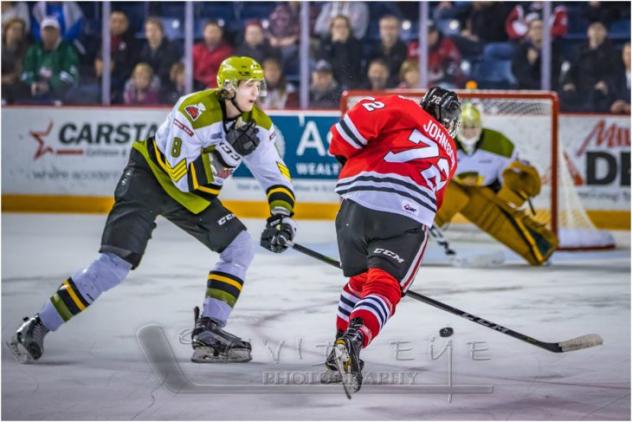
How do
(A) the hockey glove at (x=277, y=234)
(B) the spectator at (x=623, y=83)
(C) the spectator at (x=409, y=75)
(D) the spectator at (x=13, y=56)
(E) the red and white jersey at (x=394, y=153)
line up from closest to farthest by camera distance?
(E) the red and white jersey at (x=394, y=153)
(A) the hockey glove at (x=277, y=234)
(B) the spectator at (x=623, y=83)
(C) the spectator at (x=409, y=75)
(D) the spectator at (x=13, y=56)

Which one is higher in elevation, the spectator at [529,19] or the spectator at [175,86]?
the spectator at [529,19]

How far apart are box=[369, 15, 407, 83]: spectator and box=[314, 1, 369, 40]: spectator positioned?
0.51 ft

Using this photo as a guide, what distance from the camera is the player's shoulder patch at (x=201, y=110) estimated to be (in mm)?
4484

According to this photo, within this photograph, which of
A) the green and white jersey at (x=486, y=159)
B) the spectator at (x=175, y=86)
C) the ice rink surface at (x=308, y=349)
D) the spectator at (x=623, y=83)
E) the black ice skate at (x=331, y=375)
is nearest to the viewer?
the ice rink surface at (x=308, y=349)

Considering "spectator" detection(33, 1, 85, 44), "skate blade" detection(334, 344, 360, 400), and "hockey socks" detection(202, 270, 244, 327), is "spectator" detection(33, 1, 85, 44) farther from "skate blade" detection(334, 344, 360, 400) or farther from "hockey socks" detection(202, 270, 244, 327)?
"skate blade" detection(334, 344, 360, 400)

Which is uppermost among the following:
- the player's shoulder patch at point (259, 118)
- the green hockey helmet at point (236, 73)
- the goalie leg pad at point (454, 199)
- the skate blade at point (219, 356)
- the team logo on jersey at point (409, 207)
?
the green hockey helmet at point (236, 73)

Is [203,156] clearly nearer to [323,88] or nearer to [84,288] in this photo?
[84,288]

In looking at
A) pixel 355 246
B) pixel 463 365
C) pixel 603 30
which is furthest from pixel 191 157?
pixel 603 30

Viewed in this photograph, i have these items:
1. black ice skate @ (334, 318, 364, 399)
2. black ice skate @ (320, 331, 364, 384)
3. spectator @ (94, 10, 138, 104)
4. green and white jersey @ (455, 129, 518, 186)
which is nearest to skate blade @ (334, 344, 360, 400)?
black ice skate @ (334, 318, 364, 399)

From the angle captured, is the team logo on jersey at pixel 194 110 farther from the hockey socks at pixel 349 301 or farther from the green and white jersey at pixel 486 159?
the green and white jersey at pixel 486 159

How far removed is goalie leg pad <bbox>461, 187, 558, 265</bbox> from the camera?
23.4 ft

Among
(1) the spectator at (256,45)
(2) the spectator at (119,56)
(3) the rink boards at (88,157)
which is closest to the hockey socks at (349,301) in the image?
(3) the rink boards at (88,157)

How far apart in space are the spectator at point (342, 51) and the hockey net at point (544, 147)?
3.98 feet

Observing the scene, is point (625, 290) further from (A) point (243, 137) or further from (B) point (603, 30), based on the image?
(B) point (603, 30)
